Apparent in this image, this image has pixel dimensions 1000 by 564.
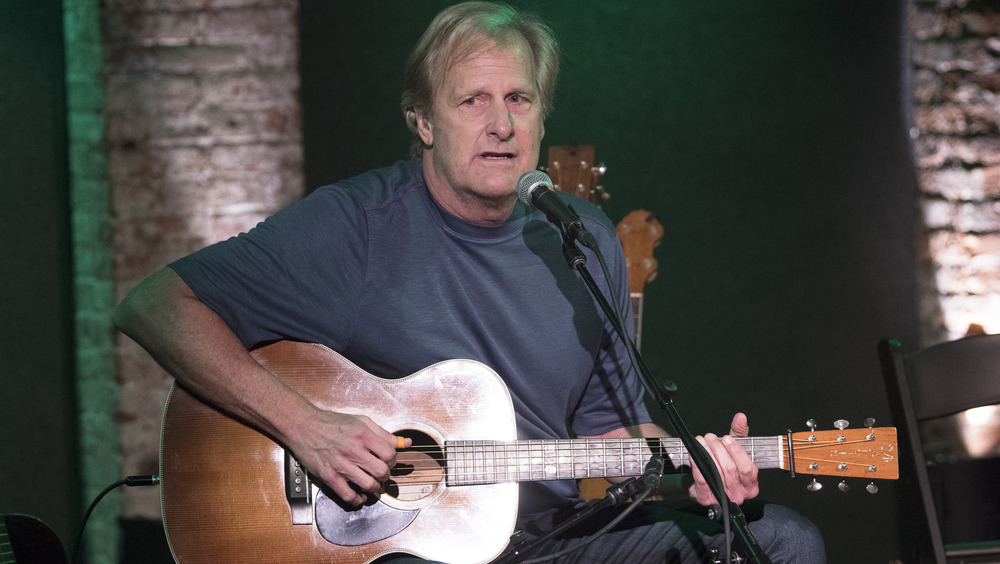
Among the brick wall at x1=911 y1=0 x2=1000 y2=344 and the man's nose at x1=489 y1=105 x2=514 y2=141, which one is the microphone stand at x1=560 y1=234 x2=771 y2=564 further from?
the brick wall at x1=911 y1=0 x2=1000 y2=344

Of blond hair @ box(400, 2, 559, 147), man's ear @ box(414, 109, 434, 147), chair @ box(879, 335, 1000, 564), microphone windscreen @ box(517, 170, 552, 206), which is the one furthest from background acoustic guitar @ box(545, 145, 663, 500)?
microphone windscreen @ box(517, 170, 552, 206)

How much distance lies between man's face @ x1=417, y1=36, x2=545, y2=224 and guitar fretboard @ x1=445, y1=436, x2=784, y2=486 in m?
0.74

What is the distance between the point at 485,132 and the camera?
2.27m

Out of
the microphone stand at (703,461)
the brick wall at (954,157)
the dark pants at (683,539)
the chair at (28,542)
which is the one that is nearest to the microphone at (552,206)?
the microphone stand at (703,461)

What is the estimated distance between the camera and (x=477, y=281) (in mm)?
2303

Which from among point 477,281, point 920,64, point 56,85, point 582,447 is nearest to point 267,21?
point 56,85

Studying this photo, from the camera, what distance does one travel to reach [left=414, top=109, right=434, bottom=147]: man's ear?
2443mm

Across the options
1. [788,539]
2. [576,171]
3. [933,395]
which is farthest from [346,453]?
[933,395]

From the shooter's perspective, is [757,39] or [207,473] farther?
[757,39]

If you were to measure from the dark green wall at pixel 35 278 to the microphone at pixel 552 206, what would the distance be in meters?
2.28

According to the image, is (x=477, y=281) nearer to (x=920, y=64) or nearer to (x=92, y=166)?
(x=92, y=166)

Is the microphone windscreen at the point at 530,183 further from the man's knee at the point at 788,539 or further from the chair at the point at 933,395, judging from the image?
the chair at the point at 933,395

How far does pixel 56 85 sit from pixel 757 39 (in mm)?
3343

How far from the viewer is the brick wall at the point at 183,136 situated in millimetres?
3543
